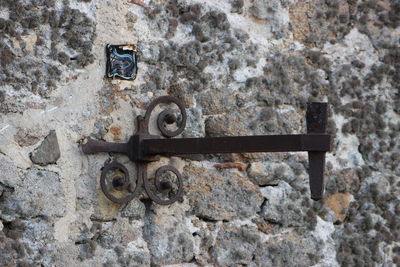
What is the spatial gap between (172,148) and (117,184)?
0.63ft

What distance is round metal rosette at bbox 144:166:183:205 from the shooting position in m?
2.43

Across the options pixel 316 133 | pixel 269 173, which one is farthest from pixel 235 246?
pixel 316 133

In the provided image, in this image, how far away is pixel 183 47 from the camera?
2543 mm

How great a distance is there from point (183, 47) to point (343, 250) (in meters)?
0.92

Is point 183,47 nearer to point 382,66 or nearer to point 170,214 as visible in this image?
point 170,214

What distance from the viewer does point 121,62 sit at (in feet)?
7.89

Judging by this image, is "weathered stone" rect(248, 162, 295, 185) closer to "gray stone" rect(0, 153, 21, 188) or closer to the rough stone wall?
the rough stone wall

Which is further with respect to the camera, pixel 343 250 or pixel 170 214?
pixel 343 250

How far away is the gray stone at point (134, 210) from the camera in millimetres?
2393

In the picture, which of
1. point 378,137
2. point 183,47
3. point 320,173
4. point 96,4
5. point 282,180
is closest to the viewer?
point 320,173

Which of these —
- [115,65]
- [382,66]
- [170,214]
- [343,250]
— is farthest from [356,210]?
[115,65]

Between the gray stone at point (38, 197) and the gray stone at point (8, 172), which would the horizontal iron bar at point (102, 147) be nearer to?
the gray stone at point (38, 197)

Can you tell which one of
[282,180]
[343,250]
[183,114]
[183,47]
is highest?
[183,47]

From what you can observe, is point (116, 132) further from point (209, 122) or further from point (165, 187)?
point (209, 122)
